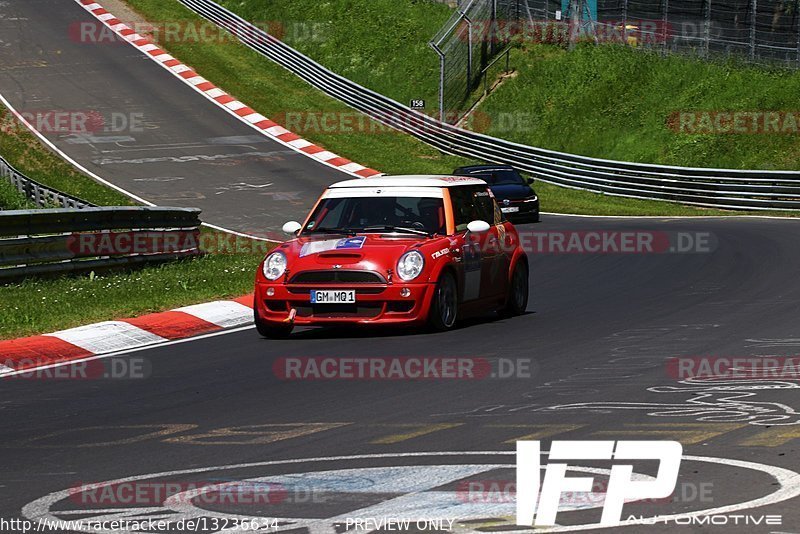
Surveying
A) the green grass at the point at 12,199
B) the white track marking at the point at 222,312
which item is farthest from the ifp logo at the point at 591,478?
the green grass at the point at 12,199

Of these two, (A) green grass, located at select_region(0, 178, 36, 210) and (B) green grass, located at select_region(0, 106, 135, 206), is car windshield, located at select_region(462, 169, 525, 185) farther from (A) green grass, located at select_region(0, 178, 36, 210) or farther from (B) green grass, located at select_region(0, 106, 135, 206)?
(A) green grass, located at select_region(0, 178, 36, 210)

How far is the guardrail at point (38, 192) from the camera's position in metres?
26.9

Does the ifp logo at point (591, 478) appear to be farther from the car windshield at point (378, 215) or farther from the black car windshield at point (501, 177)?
the black car windshield at point (501, 177)

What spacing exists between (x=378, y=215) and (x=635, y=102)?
2641cm

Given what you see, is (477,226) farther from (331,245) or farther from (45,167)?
(45,167)

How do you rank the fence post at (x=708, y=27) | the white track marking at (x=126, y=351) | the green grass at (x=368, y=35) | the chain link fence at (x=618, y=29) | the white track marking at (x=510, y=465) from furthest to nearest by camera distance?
1. the green grass at (x=368, y=35)
2. the fence post at (x=708, y=27)
3. the chain link fence at (x=618, y=29)
4. the white track marking at (x=126, y=351)
5. the white track marking at (x=510, y=465)

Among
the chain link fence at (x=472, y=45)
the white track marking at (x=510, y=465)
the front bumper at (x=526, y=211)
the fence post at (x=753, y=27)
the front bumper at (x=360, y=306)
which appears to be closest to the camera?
the white track marking at (x=510, y=465)

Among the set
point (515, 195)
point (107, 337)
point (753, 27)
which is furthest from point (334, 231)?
point (753, 27)

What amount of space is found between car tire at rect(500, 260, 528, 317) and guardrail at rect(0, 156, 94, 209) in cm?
1330

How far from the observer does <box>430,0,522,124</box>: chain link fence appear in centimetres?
4338

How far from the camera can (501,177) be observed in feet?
95.5

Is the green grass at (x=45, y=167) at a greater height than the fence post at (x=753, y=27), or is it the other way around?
the fence post at (x=753, y=27)

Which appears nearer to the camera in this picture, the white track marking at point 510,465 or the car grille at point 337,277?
the white track marking at point 510,465

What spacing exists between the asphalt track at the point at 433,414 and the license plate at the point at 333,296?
35cm
